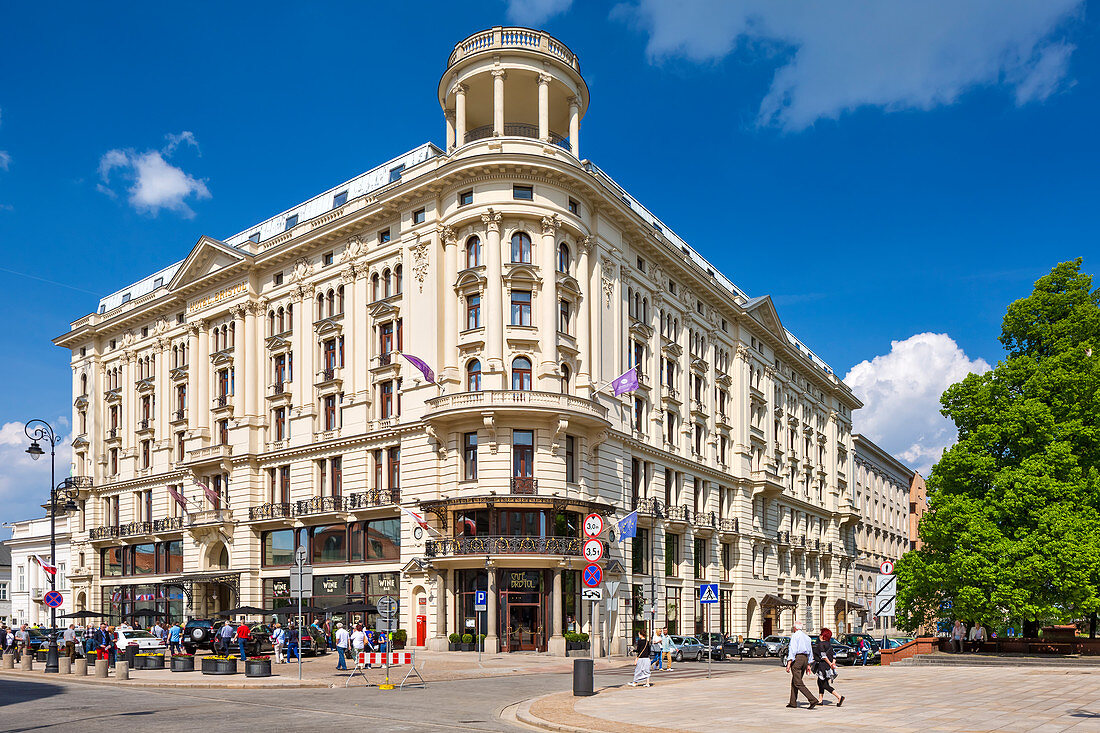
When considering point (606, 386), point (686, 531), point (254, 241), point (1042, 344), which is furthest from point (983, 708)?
point (254, 241)

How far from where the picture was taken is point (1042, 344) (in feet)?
143

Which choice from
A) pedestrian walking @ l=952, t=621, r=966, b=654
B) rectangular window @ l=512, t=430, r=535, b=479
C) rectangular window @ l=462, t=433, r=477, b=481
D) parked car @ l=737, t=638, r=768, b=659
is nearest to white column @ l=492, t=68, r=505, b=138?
rectangular window @ l=512, t=430, r=535, b=479

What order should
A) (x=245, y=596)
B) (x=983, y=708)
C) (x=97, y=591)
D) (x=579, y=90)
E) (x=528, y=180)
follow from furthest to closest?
(x=97, y=591), (x=245, y=596), (x=579, y=90), (x=528, y=180), (x=983, y=708)

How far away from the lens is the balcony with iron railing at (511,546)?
46750 millimetres

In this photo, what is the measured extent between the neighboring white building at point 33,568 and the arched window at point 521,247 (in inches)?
1927

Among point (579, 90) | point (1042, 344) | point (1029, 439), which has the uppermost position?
point (579, 90)

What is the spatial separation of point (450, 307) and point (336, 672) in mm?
20577

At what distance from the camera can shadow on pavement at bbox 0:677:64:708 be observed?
2609cm

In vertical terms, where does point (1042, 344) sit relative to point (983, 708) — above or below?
above

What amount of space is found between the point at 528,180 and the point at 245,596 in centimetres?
3016

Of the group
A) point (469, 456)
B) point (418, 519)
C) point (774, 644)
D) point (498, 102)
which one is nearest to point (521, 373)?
point (469, 456)

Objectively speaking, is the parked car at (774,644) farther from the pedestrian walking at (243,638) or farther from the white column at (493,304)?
→ the pedestrian walking at (243,638)

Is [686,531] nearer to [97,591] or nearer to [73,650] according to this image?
[73,650]

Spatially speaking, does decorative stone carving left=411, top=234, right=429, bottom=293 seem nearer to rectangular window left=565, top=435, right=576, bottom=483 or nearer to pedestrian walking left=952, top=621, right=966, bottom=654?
rectangular window left=565, top=435, right=576, bottom=483
